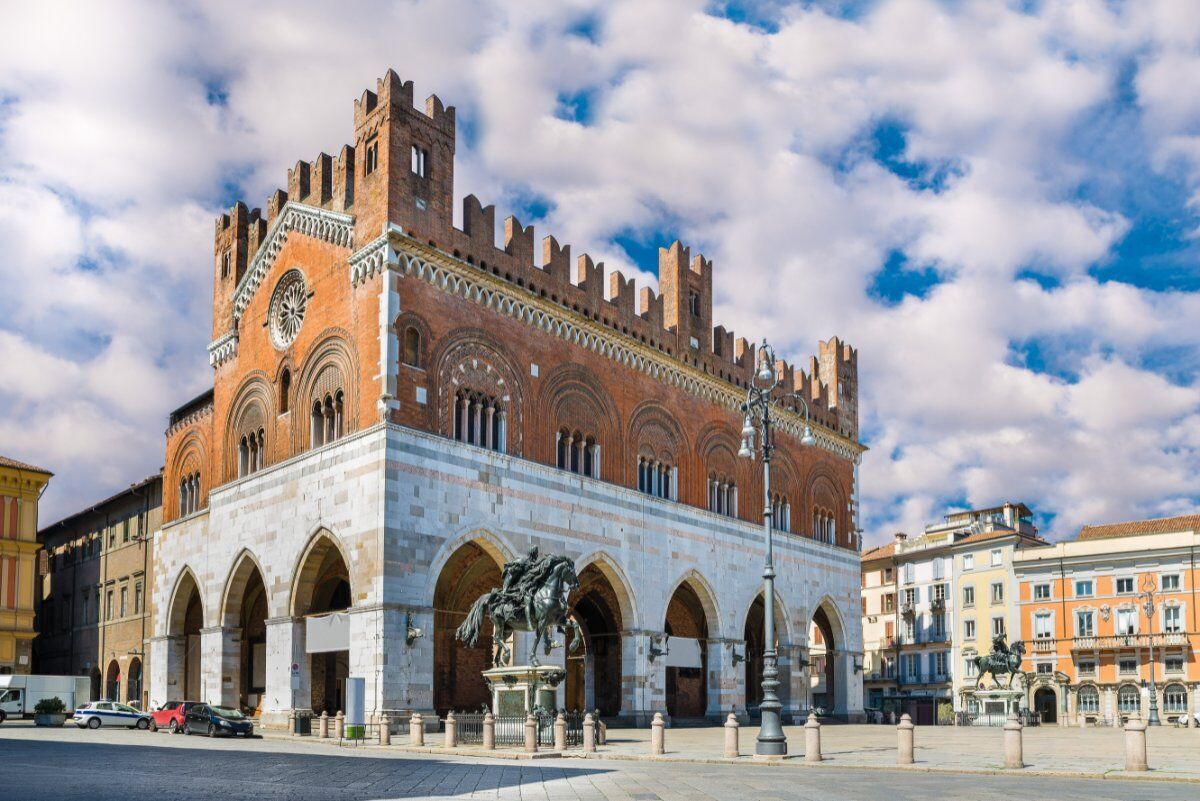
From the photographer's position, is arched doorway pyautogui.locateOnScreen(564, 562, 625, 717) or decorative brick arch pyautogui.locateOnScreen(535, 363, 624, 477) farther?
arched doorway pyautogui.locateOnScreen(564, 562, 625, 717)

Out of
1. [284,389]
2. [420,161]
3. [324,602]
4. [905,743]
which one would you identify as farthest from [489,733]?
[420,161]

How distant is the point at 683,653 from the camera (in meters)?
41.4

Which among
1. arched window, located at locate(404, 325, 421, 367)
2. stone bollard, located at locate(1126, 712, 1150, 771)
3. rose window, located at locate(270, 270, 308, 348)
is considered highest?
rose window, located at locate(270, 270, 308, 348)

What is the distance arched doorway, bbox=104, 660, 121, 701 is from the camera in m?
50.7

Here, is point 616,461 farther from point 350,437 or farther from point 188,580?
point 188,580

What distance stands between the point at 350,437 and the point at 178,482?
1448 cm

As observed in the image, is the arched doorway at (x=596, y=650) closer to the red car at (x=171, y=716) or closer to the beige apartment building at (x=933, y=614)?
the red car at (x=171, y=716)

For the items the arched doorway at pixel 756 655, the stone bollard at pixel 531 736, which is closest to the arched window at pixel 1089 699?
the arched doorway at pixel 756 655

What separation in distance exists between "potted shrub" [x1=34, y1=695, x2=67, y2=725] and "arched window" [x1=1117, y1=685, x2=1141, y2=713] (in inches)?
1894

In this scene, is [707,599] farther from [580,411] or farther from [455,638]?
[455,638]

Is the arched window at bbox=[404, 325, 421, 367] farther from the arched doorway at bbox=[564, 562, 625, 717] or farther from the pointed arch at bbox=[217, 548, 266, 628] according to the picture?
the arched doorway at bbox=[564, 562, 625, 717]

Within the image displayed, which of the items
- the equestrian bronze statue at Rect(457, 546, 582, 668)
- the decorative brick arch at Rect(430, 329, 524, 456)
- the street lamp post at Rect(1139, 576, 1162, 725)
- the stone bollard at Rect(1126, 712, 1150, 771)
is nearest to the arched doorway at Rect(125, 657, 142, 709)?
the decorative brick arch at Rect(430, 329, 524, 456)

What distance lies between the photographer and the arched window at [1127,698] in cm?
5975

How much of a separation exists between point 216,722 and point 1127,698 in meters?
46.2
